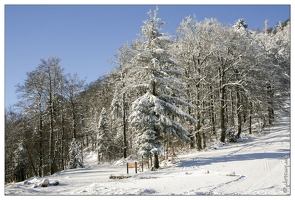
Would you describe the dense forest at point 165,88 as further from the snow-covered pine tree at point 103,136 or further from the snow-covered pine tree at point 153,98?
the snow-covered pine tree at point 103,136

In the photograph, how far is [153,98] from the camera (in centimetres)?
1622

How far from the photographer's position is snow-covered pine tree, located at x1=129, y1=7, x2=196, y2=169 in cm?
1598

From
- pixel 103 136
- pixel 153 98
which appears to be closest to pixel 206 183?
pixel 153 98

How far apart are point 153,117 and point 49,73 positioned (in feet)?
35.1

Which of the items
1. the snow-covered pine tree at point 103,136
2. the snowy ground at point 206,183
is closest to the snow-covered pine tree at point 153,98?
the snowy ground at point 206,183

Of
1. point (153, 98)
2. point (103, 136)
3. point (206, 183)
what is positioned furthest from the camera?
point (103, 136)

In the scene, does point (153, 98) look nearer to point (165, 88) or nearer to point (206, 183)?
point (165, 88)

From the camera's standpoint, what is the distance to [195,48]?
2328 centimetres

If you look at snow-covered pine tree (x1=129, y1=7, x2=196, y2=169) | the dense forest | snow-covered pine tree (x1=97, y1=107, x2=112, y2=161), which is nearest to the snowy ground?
snow-covered pine tree (x1=129, y1=7, x2=196, y2=169)

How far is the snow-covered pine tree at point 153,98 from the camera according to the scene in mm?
15984

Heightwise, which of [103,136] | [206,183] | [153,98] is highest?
[153,98]

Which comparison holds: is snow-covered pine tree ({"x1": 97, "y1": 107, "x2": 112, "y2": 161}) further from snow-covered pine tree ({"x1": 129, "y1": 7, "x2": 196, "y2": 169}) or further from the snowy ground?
the snowy ground
